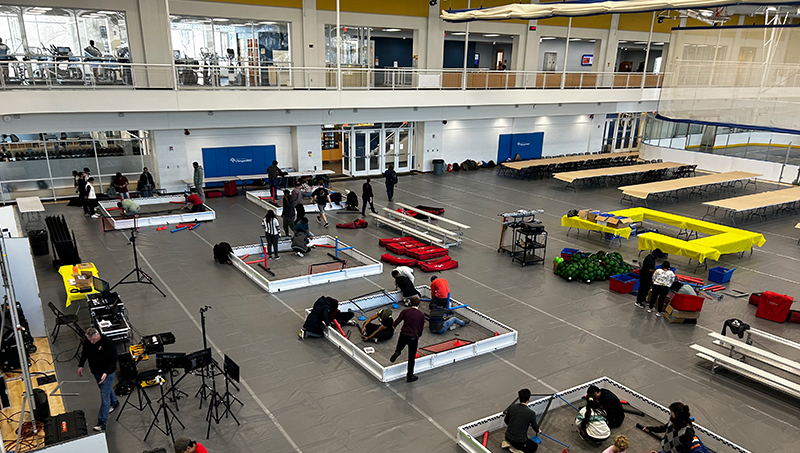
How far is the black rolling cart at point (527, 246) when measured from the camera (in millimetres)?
15008

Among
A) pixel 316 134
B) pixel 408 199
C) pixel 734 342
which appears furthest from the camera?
pixel 316 134

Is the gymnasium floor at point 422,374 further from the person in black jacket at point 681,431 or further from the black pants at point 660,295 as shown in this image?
the person in black jacket at point 681,431

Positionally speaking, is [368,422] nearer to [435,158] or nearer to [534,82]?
[435,158]

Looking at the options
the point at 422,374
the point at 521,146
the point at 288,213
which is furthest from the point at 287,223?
the point at 521,146

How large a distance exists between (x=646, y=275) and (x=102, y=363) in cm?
1131

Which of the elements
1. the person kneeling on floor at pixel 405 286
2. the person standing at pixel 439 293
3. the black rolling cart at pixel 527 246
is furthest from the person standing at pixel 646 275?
the person kneeling on floor at pixel 405 286

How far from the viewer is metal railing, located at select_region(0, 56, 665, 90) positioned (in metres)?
18.2

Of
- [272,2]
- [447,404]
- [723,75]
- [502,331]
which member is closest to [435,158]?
[272,2]

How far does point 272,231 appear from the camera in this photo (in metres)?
14.5

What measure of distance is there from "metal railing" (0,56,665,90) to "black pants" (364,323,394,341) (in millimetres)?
13140

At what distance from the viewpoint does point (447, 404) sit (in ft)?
28.7

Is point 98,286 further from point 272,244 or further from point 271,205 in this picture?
point 271,205

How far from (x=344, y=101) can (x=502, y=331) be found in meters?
14.9

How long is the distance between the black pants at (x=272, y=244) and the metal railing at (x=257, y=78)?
8232mm
